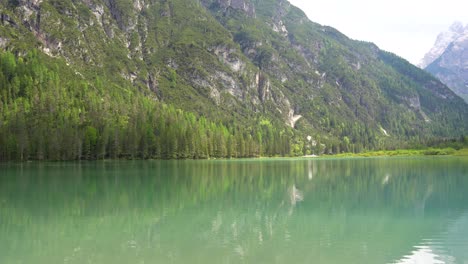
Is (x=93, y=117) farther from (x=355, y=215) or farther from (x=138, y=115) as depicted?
(x=355, y=215)

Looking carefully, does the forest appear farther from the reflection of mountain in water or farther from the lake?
the reflection of mountain in water

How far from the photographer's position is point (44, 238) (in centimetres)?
2322

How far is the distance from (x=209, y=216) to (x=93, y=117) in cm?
13894

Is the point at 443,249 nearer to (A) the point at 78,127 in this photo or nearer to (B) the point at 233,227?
(B) the point at 233,227

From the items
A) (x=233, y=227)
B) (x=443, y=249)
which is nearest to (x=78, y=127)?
(x=233, y=227)

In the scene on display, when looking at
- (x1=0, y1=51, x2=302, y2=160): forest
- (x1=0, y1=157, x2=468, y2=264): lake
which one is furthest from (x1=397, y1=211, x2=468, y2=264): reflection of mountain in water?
(x1=0, y1=51, x2=302, y2=160): forest

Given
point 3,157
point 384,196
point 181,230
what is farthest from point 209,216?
point 3,157

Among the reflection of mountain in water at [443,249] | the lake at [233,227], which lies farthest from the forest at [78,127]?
the reflection of mountain in water at [443,249]

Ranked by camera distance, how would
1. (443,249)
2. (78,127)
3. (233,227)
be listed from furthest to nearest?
(78,127)
(233,227)
(443,249)

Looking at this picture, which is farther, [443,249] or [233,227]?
[233,227]

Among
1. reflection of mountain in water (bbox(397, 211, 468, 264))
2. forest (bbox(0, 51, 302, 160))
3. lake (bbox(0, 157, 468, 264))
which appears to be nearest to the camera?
reflection of mountain in water (bbox(397, 211, 468, 264))

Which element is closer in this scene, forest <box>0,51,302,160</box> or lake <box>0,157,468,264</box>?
lake <box>0,157,468,264</box>

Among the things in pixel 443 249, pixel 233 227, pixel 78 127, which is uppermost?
pixel 78 127

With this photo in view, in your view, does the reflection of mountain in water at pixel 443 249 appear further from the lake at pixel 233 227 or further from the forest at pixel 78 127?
the forest at pixel 78 127
